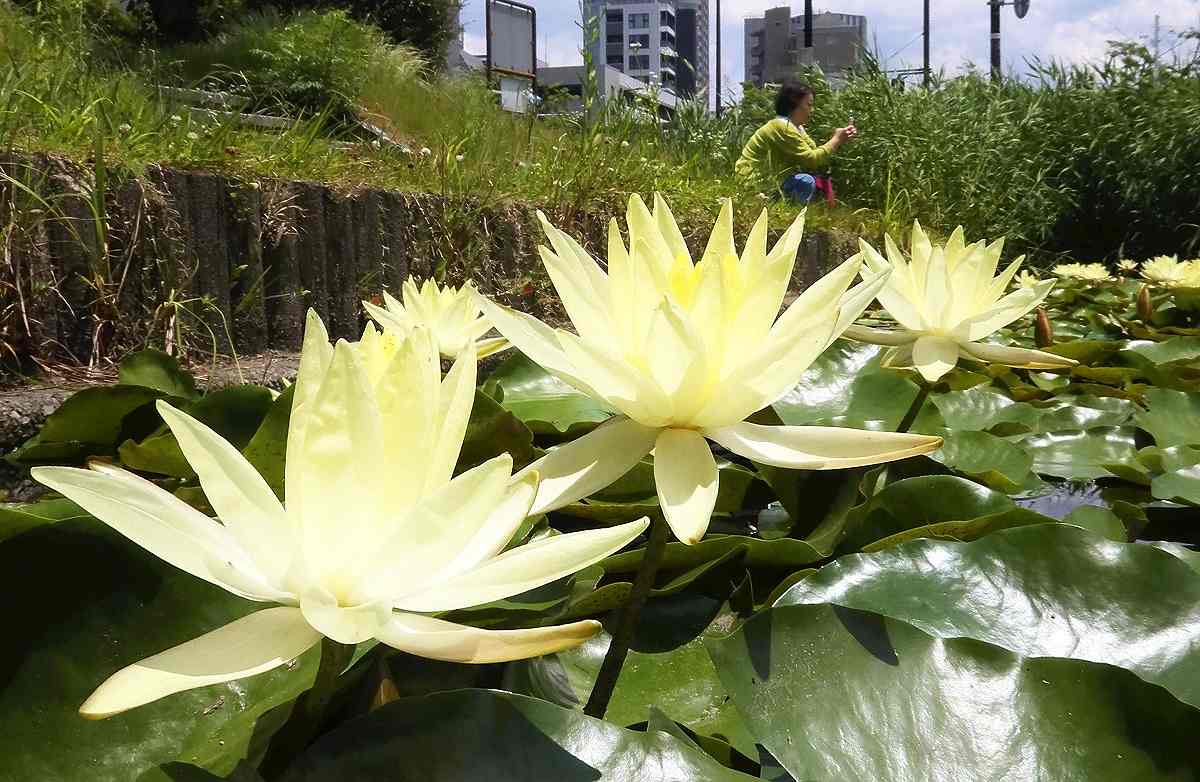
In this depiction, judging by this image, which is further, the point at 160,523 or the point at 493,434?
the point at 493,434

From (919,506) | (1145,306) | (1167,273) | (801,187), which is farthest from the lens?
(801,187)

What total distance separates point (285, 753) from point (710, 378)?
242 millimetres

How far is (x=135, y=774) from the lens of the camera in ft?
1.13

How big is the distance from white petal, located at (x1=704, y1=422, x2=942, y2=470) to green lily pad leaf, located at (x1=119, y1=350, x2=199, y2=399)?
73 cm

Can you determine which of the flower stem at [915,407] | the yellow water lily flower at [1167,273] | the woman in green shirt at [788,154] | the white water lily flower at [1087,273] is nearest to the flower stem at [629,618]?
the flower stem at [915,407]

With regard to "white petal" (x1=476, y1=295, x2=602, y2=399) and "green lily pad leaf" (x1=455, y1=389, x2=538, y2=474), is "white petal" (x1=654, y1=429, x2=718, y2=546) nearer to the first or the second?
"white petal" (x1=476, y1=295, x2=602, y2=399)

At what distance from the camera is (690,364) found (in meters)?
0.39

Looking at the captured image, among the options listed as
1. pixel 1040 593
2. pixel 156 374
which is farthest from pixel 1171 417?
pixel 156 374

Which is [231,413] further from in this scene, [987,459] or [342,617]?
[987,459]

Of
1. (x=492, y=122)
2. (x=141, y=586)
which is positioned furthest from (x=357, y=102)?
(x=141, y=586)

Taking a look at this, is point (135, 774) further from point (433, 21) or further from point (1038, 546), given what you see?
point (433, 21)

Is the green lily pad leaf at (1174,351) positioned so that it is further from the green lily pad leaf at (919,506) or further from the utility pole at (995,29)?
the utility pole at (995,29)

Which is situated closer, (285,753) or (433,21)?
(285,753)

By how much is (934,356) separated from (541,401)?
48 cm
